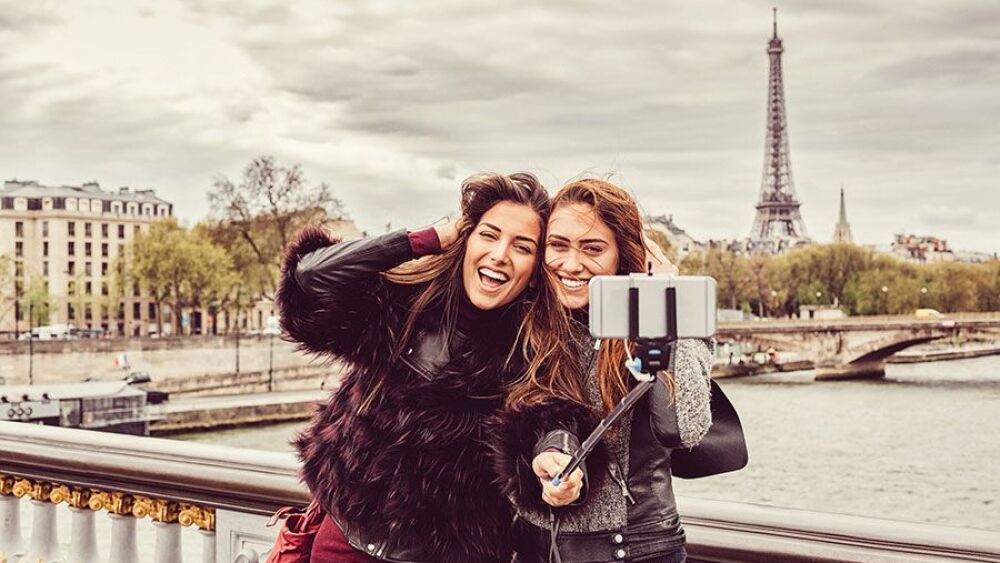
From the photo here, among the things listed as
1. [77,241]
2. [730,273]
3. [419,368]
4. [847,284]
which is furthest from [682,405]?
[847,284]

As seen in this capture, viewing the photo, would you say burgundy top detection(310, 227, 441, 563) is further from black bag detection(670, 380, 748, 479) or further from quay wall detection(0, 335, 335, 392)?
quay wall detection(0, 335, 335, 392)

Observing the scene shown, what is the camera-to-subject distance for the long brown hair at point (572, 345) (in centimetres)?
118

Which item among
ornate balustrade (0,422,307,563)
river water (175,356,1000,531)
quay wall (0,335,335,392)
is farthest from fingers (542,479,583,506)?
quay wall (0,335,335,392)

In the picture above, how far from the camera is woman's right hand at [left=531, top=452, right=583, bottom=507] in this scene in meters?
1.06

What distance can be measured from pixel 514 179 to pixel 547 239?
0.11 m

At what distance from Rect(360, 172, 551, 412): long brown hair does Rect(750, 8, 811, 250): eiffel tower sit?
2018 inches

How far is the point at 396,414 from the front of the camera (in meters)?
1.33

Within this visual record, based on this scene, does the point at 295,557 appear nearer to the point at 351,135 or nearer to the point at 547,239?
the point at 547,239

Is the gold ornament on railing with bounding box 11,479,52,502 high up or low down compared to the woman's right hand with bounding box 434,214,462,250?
down

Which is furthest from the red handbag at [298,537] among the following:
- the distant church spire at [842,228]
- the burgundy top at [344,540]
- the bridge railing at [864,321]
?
the distant church spire at [842,228]

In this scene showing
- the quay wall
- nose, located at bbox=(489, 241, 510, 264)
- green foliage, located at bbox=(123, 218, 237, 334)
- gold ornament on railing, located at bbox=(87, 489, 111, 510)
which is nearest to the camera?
nose, located at bbox=(489, 241, 510, 264)

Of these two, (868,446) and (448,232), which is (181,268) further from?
(448,232)

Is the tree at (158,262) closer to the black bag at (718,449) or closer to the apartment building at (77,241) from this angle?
the apartment building at (77,241)

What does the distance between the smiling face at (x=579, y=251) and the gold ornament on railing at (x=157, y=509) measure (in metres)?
0.87
